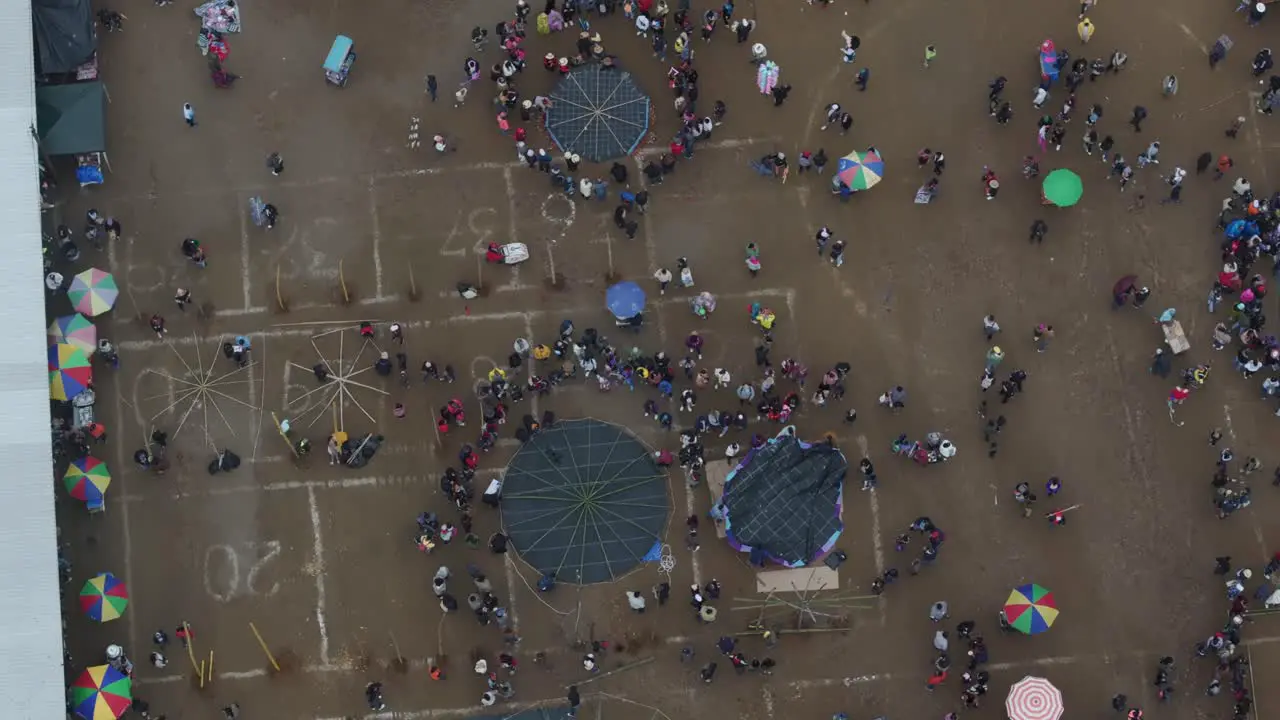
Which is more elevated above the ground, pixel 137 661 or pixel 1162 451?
pixel 1162 451

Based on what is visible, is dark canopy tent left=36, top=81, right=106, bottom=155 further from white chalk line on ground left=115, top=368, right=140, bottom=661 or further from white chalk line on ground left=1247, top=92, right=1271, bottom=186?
white chalk line on ground left=1247, top=92, right=1271, bottom=186

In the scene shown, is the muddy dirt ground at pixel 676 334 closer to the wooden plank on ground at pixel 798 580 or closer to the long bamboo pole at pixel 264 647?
the long bamboo pole at pixel 264 647

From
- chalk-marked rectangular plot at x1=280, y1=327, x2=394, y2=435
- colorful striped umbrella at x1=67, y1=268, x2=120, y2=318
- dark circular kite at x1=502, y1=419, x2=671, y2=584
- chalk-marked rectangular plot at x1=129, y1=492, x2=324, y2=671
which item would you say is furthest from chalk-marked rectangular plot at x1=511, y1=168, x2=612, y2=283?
colorful striped umbrella at x1=67, y1=268, x2=120, y2=318

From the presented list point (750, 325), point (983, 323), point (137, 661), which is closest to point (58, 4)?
point (137, 661)

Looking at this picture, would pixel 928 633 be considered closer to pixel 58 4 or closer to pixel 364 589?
pixel 364 589

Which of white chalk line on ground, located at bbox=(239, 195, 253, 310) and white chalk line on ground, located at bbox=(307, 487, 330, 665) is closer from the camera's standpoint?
white chalk line on ground, located at bbox=(307, 487, 330, 665)

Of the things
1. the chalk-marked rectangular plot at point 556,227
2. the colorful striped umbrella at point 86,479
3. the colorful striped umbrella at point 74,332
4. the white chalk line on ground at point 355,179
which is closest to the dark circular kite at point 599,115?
the white chalk line on ground at point 355,179

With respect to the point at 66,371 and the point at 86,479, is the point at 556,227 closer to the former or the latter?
the point at 66,371
